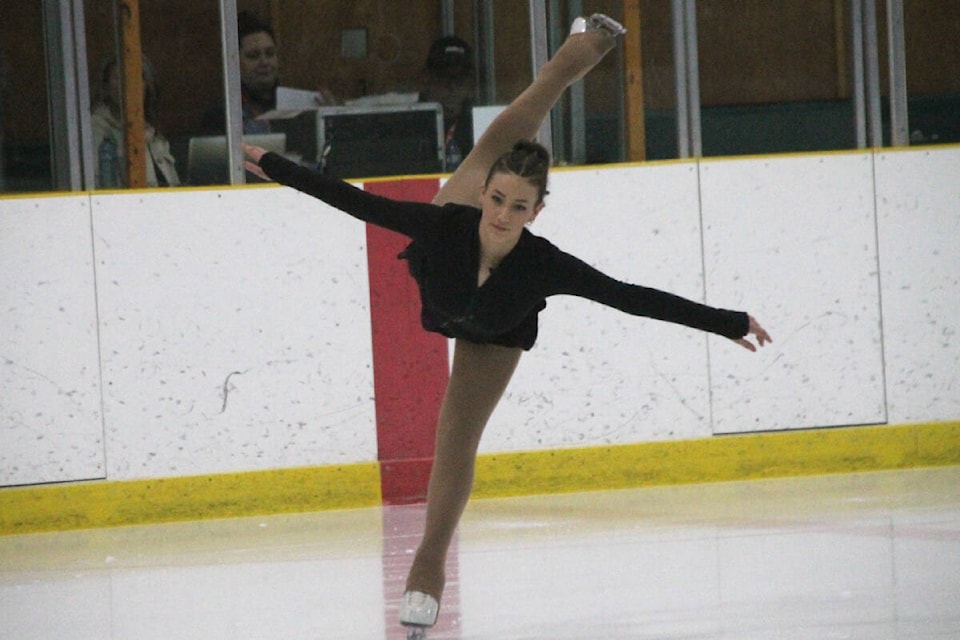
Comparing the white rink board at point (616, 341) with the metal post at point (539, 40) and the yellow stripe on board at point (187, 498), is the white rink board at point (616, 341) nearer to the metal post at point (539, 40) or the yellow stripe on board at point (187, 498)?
the metal post at point (539, 40)

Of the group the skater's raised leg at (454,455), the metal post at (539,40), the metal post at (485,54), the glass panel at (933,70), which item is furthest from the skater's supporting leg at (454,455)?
the glass panel at (933,70)

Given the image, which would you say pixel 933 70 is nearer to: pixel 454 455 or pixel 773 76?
pixel 773 76

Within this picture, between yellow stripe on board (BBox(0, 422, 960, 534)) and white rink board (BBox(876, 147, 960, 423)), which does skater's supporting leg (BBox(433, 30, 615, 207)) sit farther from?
white rink board (BBox(876, 147, 960, 423))

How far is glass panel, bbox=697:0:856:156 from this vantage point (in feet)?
21.9

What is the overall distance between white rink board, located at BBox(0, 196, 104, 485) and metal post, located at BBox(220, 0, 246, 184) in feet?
2.20

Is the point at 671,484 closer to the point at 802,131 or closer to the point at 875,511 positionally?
the point at 875,511

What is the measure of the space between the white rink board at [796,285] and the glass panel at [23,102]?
9.03ft

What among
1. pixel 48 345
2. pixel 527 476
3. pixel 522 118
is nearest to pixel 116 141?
pixel 48 345

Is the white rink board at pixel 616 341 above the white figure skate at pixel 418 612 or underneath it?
above

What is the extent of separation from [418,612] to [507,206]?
1.00 metres

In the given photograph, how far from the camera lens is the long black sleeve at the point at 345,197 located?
11.2 feet

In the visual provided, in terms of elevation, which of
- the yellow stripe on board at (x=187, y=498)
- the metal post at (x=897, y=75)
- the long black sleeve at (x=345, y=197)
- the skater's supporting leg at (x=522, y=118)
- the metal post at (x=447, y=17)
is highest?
the metal post at (x=447, y=17)

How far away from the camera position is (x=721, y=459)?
629cm

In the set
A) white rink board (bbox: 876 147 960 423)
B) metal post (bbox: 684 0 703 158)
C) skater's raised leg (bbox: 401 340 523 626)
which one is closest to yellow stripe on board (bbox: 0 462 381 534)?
metal post (bbox: 684 0 703 158)
